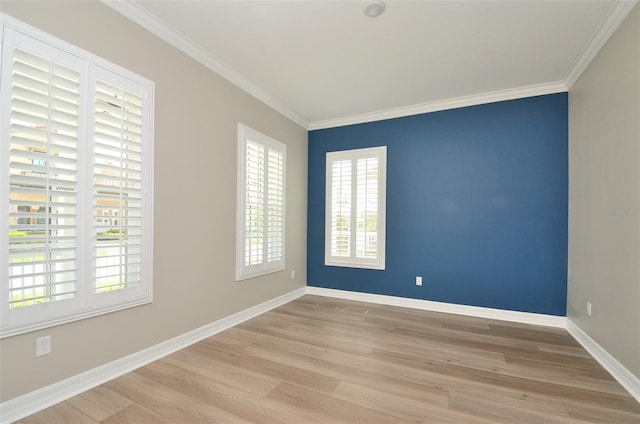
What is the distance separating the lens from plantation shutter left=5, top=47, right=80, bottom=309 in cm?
173

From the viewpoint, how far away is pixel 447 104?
156 inches

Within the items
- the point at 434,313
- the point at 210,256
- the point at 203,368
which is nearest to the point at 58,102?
the point at 210,256

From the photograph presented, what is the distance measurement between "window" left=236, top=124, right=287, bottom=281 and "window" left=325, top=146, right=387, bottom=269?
840mm

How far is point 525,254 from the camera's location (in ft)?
11.7

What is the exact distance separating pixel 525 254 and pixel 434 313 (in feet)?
4.30

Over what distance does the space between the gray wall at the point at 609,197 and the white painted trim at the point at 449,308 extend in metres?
0.28

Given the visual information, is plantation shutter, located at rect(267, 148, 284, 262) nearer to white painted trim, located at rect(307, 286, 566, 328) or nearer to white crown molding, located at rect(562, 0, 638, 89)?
white painted trim, located at rect(307, 286, 566, 328)

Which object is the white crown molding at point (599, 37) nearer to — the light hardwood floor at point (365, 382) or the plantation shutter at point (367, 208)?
the plantation shutter at point (367, 208)

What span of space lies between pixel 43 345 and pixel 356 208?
362 centimetres

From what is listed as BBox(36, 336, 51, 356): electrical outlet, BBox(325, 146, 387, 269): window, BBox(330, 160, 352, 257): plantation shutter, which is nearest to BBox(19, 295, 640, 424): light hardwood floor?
BBox(36, 336, 51, 356): electrical outlet

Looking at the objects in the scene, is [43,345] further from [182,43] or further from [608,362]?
[608,362]

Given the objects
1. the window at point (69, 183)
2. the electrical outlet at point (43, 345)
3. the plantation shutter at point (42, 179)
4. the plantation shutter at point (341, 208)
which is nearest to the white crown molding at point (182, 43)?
the window at point (69, 183)

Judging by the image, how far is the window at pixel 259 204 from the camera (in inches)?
138

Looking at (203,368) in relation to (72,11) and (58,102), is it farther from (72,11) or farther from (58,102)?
(72,11)
